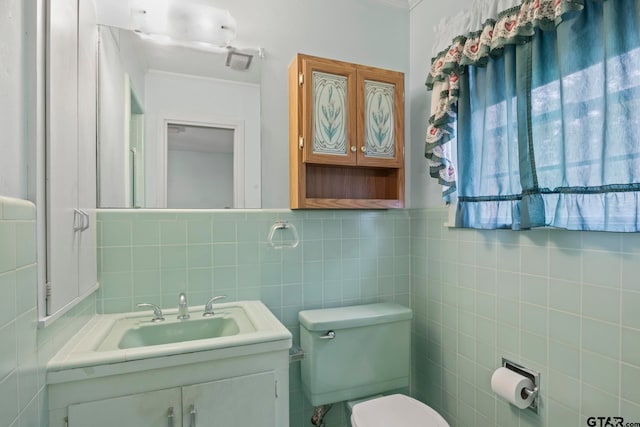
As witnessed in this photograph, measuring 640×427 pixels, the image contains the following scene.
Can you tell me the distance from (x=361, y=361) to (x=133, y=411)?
0.96 meters

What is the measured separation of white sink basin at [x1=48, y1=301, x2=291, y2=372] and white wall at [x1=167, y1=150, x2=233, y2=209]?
0.49 m

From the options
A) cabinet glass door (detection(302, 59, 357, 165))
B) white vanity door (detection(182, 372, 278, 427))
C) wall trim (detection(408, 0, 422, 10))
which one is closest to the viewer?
white vanity door (detection(182, 372, 278, 427))

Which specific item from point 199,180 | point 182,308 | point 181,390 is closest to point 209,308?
point 182,308

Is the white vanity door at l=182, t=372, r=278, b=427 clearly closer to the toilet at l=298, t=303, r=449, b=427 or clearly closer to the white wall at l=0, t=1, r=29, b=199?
the toilet at l=298, t=303, r=449, b=427

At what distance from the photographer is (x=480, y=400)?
1.50 metres

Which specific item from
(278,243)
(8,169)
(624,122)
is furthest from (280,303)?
(624,122)

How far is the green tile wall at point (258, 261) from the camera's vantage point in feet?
4.76

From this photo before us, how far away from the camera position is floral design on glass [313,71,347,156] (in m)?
1.60

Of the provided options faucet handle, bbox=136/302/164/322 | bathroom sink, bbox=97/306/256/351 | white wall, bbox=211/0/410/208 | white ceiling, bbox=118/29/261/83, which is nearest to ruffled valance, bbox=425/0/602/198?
white wall, bbox=211/0/410/208

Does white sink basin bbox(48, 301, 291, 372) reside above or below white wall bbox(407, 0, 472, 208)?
below

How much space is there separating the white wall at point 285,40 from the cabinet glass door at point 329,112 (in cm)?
19

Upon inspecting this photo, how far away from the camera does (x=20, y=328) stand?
78cm

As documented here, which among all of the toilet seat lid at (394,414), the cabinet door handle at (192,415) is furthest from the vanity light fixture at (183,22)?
the toilet seat lid at (394,414)

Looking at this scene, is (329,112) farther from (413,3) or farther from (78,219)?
(78,219)
